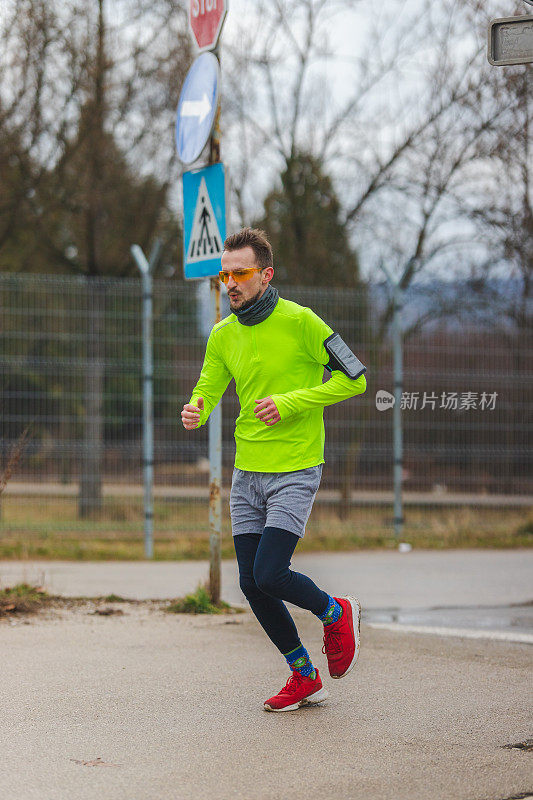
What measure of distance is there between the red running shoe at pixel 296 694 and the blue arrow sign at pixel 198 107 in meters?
3.34

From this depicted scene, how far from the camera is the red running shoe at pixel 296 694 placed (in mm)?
4498

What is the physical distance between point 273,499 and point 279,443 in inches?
9.1

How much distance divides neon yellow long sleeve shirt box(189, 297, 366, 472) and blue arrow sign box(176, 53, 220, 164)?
234cm

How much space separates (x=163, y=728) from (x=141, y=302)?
271 inches

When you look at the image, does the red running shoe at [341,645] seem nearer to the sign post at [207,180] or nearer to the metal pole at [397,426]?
the sign post at [207,180]

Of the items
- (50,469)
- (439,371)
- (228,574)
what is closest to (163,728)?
(228,574)

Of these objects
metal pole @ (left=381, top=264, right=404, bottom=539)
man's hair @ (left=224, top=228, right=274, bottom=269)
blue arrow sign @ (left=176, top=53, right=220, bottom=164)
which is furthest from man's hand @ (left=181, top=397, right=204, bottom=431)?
metal pole @ (left=381, top=264, right=404, bottom=539)

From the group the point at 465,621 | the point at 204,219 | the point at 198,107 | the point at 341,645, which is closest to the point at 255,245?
the point at 341,645

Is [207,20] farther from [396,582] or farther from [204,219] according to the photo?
[396,582]

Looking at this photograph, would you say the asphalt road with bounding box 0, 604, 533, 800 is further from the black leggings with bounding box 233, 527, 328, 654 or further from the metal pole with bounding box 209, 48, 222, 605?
the metal pole with bounding box 209, 48, 222, 605

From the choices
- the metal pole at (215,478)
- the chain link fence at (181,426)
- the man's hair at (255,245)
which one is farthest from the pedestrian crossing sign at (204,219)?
the chain link fence at (181,426)

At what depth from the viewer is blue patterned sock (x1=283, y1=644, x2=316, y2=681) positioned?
4.60m

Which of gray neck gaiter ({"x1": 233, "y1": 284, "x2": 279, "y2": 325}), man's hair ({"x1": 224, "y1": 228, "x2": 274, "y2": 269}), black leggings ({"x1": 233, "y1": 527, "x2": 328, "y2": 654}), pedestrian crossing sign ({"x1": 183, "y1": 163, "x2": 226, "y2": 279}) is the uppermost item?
pedestrian crossing sign ({"x1": 183, "y1": 163, "x2": 226, "y2": 279})

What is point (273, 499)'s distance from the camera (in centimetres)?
445
